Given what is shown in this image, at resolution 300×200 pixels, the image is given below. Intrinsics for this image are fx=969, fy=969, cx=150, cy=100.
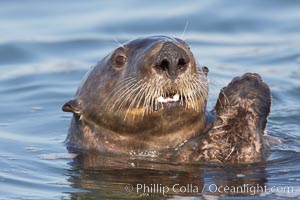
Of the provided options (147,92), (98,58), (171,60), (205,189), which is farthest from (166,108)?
(98,58)

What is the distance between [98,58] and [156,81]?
17.5 ft

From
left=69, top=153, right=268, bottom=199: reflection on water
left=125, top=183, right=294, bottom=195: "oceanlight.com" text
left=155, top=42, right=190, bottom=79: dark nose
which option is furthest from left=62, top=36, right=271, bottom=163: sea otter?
left=125, top=183, right=294, bottom=195: "oceanlight.com" text

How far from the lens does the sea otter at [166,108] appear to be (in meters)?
7.38

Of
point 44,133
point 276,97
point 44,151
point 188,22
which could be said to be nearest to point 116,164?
point 44,151

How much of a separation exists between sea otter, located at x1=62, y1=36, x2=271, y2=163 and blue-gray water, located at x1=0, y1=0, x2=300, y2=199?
0.15 metres

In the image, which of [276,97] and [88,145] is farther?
[276,97]

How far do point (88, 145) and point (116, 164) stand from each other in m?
0.42

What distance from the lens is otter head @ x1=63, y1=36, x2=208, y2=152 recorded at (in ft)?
24.1

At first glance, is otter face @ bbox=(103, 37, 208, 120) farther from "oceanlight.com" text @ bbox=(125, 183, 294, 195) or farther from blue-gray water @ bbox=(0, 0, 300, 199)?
"oceanlight.com" text @ bbox=(125, 183, 294, 195)

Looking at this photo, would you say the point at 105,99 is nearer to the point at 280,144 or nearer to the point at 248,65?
the point at 280,144

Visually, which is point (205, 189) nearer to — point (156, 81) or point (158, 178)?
point (158, 178)

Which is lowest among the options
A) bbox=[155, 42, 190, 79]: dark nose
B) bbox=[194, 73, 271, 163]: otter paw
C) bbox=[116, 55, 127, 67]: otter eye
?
bbox=[194, 73, 271, 163]: otter paw

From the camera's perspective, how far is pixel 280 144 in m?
8.38

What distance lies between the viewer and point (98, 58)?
41.3 ft
